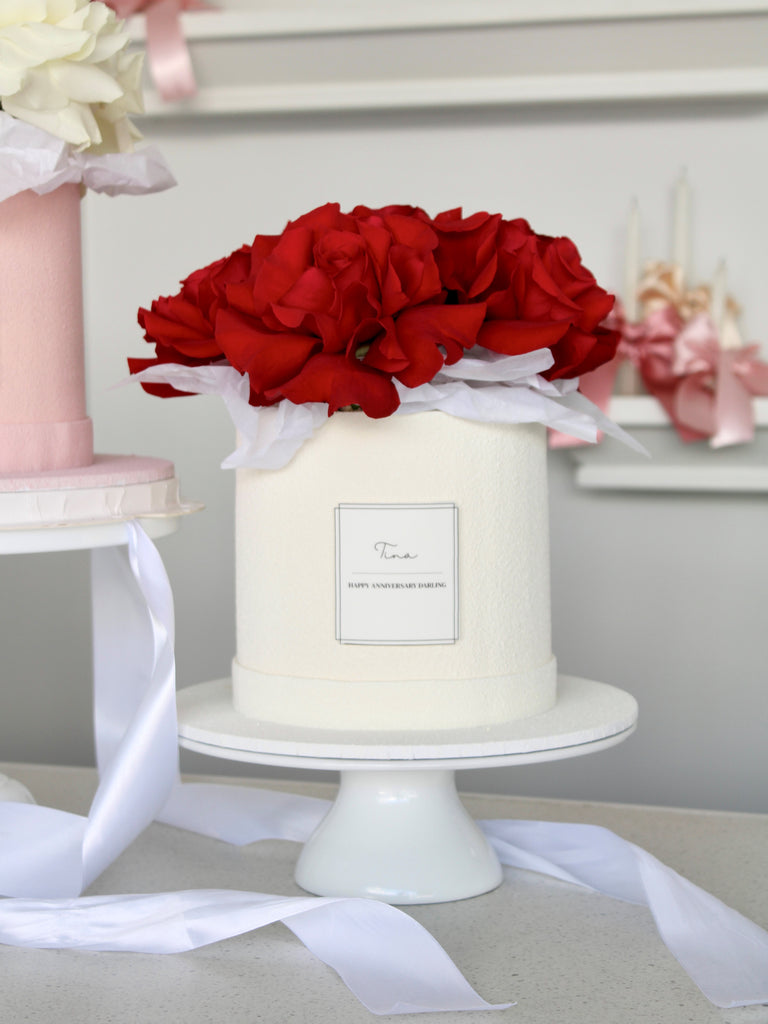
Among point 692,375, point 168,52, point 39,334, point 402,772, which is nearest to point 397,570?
point 402,772

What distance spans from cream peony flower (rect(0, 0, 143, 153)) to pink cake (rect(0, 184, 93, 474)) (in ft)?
0.15

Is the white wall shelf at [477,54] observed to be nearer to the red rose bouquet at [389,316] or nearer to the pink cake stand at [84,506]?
the red rose bouquet at [389,316]

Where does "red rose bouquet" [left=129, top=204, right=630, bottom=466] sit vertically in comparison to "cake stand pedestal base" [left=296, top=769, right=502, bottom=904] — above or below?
above

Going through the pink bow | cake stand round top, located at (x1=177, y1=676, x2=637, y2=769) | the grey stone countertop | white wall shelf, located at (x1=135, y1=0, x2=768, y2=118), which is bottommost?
the grey stone countertop

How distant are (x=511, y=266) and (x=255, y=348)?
0.15 m

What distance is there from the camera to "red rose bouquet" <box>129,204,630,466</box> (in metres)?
0.62

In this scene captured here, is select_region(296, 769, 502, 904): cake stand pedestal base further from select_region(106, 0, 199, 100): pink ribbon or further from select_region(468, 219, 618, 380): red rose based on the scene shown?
select_region(106, 0, 199, 100): pink ribbon

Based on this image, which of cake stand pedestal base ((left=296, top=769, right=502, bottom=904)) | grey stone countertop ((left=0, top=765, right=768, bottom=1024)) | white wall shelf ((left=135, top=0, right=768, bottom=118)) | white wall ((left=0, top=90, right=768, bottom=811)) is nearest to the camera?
grey stone countertop ((left=0, top=765, right=768, bottom=1024))

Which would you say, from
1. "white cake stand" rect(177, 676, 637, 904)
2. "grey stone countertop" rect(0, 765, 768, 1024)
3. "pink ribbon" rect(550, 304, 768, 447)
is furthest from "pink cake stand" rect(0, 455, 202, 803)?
"pink ribbon" rect(550, 304, 768, 447)

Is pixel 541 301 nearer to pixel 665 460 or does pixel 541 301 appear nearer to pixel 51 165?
pixel 51 165

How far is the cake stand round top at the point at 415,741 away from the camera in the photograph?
0.63m

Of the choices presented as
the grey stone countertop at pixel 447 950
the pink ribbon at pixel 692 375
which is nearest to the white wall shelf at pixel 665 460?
the pink ribbon at pixel 692 375

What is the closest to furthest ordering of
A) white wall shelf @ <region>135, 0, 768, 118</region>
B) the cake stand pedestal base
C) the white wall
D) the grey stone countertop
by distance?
the grey stone countertop < the cake stand pedestal base < white wall shelf @ <region>135, 0, 768, 118</region> < the white wall

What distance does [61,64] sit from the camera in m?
0.69
